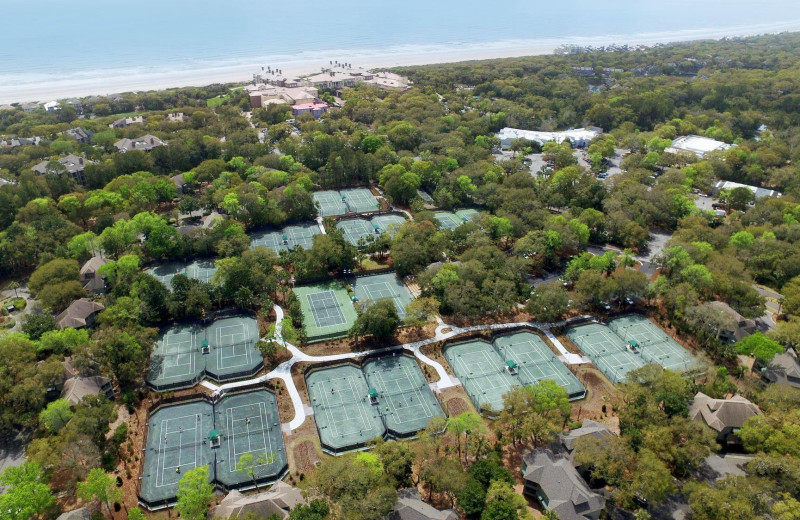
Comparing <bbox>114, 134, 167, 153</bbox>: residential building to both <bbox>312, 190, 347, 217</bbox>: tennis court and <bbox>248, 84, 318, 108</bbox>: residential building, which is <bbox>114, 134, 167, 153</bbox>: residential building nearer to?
<bbox>312, 190, 347, 217</bbox>: tennis court

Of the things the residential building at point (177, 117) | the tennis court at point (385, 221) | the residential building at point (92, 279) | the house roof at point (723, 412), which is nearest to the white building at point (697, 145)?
the tennis court at point (385, 221)

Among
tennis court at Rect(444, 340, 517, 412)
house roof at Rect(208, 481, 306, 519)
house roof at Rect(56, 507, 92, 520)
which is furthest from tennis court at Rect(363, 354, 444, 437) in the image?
house roof at Rect(56, 507, 92, 520)

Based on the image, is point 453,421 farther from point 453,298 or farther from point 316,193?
point 316,193

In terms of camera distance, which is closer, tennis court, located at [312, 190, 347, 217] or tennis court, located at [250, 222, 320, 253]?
tennis court, located at [250, 222, 320, 253]

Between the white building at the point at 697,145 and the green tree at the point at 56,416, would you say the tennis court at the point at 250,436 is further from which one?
the white building at the point at 697,145

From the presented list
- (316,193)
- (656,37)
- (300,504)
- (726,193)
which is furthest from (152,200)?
(656,37)

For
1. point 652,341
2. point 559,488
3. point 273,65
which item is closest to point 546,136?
point 652,341
